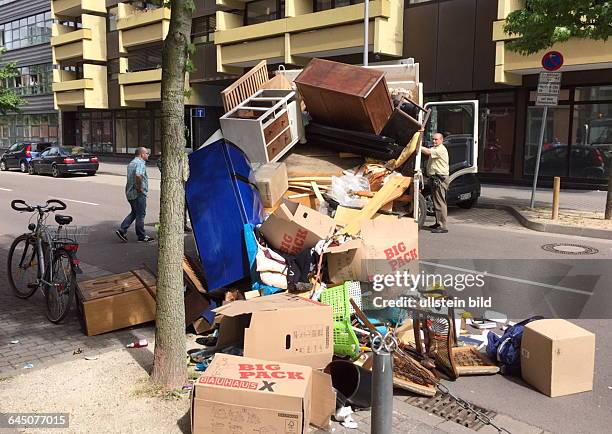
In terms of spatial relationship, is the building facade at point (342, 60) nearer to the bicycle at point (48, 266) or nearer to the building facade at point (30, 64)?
the building facade at point (30, 64)

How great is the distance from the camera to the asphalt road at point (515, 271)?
13.7 ft

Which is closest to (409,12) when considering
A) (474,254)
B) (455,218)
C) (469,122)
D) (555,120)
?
(555,120)

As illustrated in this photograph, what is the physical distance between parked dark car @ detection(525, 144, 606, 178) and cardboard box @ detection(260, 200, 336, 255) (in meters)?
14.5

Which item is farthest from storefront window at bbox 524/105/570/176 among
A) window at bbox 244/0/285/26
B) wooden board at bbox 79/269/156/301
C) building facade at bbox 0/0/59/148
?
building facade at bbox 0/0/59/148

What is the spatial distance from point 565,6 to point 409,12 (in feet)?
33.7

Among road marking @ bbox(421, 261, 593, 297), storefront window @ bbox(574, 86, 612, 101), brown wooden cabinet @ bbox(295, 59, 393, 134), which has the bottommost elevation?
road marking @ bbox(421, 261, 593, 297)

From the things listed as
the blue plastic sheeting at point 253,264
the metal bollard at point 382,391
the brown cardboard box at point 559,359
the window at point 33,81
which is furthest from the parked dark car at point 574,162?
the window at point 33,81

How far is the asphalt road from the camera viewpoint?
13.7ft

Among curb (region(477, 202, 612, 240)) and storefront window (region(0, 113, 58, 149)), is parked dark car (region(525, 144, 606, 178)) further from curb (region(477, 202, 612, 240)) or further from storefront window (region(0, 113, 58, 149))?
storefront window (region(0, 113, 58, 149))

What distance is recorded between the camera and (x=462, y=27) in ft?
64.0

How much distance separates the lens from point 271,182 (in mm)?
6812

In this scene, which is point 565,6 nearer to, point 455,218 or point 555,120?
point 455,218

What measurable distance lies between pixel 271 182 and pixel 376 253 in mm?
1863

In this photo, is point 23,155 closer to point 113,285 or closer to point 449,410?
point 113,285
